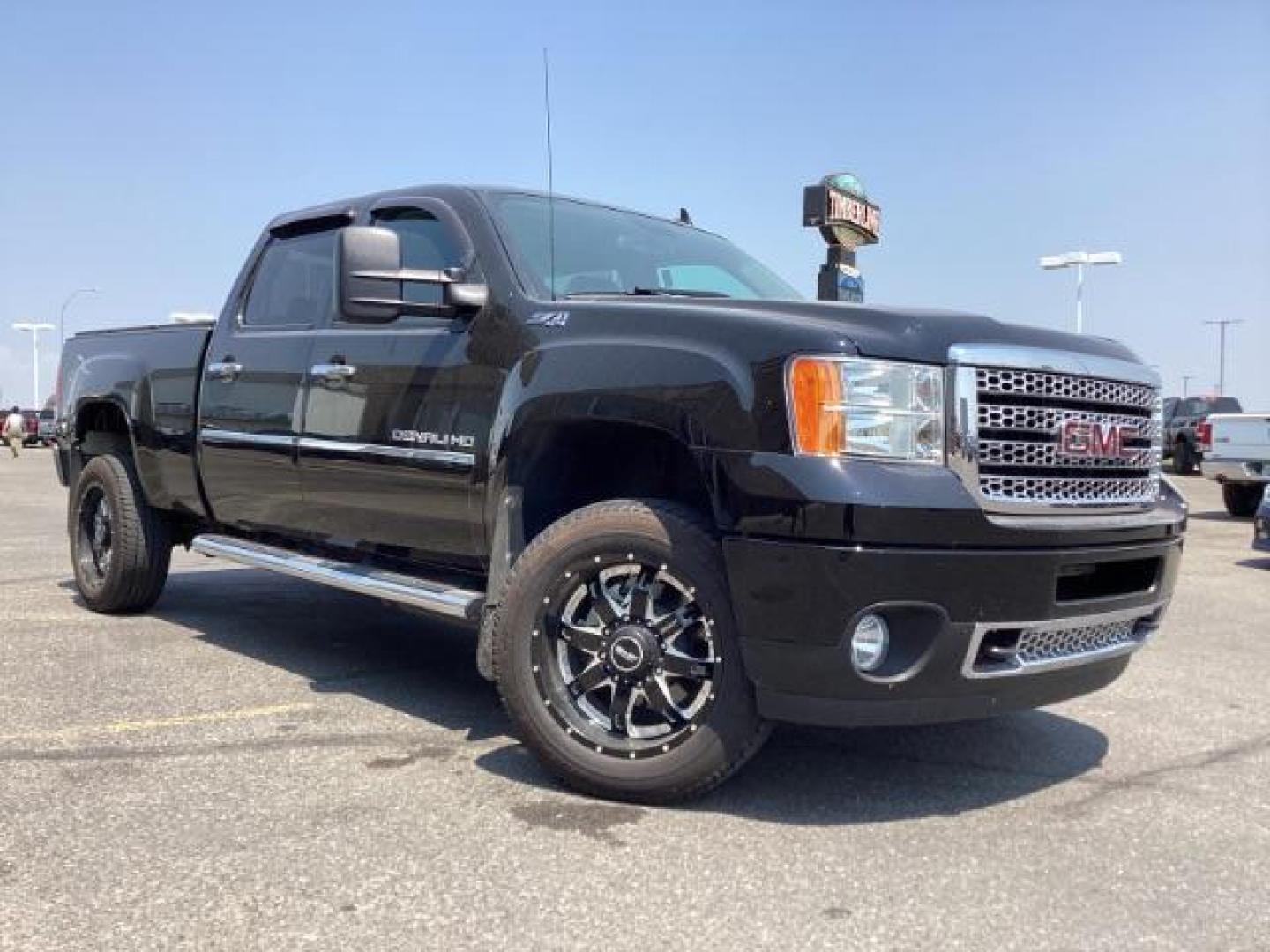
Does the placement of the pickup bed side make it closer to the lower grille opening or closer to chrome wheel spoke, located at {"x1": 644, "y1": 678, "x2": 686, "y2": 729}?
chrome wheel spoke, located at {"x1": 644, "y1": 678, "x2": 686, "y2": 729}

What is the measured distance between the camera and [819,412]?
302 cm

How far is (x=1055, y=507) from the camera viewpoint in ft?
10.6

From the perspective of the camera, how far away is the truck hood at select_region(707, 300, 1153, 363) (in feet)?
10.1

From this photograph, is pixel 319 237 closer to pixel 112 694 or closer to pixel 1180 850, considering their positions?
pixel 112 694

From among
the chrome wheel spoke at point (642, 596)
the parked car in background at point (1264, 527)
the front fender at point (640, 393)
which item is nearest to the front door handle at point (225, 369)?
the front fender at point (640, 393)

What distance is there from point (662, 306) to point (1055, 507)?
1.25m

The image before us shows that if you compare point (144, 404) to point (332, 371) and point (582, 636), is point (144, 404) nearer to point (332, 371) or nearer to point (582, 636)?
point (332, 371)

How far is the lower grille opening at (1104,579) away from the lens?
10.5 ft

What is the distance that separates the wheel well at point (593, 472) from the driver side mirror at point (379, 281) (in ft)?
2.03

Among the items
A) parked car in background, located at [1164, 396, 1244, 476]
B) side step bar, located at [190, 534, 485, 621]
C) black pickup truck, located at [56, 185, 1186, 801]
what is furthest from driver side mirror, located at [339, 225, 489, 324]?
parked car in background, located at [1164, 396, 1244, 476]

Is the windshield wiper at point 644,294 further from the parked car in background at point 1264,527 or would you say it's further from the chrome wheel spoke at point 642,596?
the parked car in background at point 1264,527

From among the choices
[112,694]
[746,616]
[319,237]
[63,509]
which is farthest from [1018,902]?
[63,509]

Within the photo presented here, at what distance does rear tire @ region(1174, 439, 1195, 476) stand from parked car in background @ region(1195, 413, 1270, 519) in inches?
472

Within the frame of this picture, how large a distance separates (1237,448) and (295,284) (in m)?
12.2
